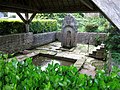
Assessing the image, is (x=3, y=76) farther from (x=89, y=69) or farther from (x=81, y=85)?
(x=89, y=69)

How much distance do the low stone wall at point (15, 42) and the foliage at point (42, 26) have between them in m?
0.99

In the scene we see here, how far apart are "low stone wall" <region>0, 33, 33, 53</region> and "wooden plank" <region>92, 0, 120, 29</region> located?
6474 millimetres

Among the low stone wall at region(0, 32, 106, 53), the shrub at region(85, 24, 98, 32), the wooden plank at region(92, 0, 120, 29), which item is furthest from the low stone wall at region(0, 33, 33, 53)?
the wooden plank at region(92, 0, 120, 29)

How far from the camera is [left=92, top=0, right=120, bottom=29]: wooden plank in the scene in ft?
7.33

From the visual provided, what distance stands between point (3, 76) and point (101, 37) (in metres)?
11.4

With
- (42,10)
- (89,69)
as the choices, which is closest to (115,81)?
(89,69)

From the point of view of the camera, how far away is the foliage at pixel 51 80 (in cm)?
168

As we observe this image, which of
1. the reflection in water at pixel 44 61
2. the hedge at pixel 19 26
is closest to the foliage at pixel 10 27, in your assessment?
the hedge at pixel 19 26

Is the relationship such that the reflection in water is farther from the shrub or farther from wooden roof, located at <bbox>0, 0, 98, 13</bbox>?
the shrub

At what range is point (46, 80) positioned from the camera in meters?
1.82

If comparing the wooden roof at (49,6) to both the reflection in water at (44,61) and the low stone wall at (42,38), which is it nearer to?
the low stone wall at (42,38)

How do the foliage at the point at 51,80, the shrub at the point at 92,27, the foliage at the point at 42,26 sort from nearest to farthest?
the foliage at the point at 51,80
the foliage at the point at 42,26
the shrub at the point at 92,27

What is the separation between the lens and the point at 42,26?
12484mm

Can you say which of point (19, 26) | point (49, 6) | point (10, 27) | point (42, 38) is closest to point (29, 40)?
point (19, 26)
